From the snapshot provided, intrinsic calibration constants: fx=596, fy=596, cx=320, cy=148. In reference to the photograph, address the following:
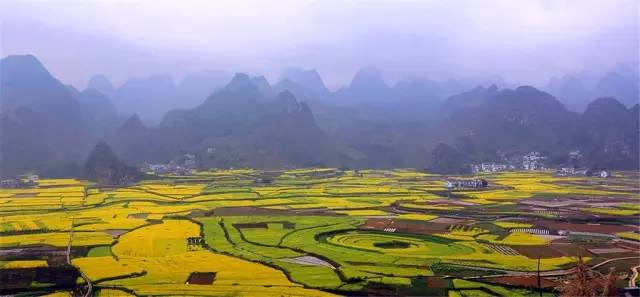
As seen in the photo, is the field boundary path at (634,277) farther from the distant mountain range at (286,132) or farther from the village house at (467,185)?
the distant mountain range at (286,132)

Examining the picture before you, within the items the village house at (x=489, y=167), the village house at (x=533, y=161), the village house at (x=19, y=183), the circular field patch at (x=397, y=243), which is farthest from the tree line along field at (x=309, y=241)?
the village house at (x=533, y=161)

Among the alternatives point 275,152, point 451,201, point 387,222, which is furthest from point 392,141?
point 387,222

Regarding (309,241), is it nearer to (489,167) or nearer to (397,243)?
(397,243)

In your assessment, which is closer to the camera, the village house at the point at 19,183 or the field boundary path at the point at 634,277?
the field boundary path at the point at 634,277

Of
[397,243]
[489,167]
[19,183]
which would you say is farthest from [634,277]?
[489,167]

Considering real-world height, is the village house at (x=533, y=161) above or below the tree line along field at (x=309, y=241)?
above

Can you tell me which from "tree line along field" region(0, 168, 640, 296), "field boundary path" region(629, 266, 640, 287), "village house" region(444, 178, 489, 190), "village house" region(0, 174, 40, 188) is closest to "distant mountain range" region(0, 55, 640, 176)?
"village house" region(0, 174, 40, 188)

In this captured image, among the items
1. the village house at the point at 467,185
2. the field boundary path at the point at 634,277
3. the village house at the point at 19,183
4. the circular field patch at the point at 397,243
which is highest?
the village house at the point at 19,183
